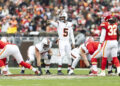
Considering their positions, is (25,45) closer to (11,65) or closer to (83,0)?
(11,65)

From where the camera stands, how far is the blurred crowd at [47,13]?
86.8ft

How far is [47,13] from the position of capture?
3039 centimetres

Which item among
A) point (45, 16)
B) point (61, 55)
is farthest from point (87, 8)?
point (61, 55)

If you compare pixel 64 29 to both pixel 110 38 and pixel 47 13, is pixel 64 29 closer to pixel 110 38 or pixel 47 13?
pixel 110 38

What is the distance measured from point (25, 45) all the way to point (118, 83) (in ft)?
39.2

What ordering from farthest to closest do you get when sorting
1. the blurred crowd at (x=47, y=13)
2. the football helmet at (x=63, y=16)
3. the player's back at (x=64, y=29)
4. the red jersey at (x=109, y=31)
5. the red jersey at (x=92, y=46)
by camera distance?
the blurred crowd at (x=47, y=13), the player's back at (x=64, y=29), the football helmet at (x=63, y=16), the red jersey at (x=92, y=46), the red jersey at (x=109, y=31)

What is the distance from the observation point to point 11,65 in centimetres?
2425

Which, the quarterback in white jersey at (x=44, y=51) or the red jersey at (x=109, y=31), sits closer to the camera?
the red jersey at (x=109, y=31)

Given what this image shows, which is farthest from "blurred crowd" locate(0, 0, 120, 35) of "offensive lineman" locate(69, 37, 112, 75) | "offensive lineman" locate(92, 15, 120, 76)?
"offensive lineman" locate(92, 15, 120, 76)

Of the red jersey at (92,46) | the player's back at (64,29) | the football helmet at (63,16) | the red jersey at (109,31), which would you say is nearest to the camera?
the red jersey at (109,31)

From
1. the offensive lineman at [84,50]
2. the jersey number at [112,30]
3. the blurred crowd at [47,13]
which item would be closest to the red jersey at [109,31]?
the jersey number at [112,30]

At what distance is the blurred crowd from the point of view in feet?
86.8

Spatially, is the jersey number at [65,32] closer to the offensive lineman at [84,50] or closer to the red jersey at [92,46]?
the offensive lineman at [84,50]

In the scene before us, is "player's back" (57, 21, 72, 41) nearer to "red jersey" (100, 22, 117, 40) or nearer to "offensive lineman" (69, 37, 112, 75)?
"offensive lineman" (69, 37, 112, 75)
